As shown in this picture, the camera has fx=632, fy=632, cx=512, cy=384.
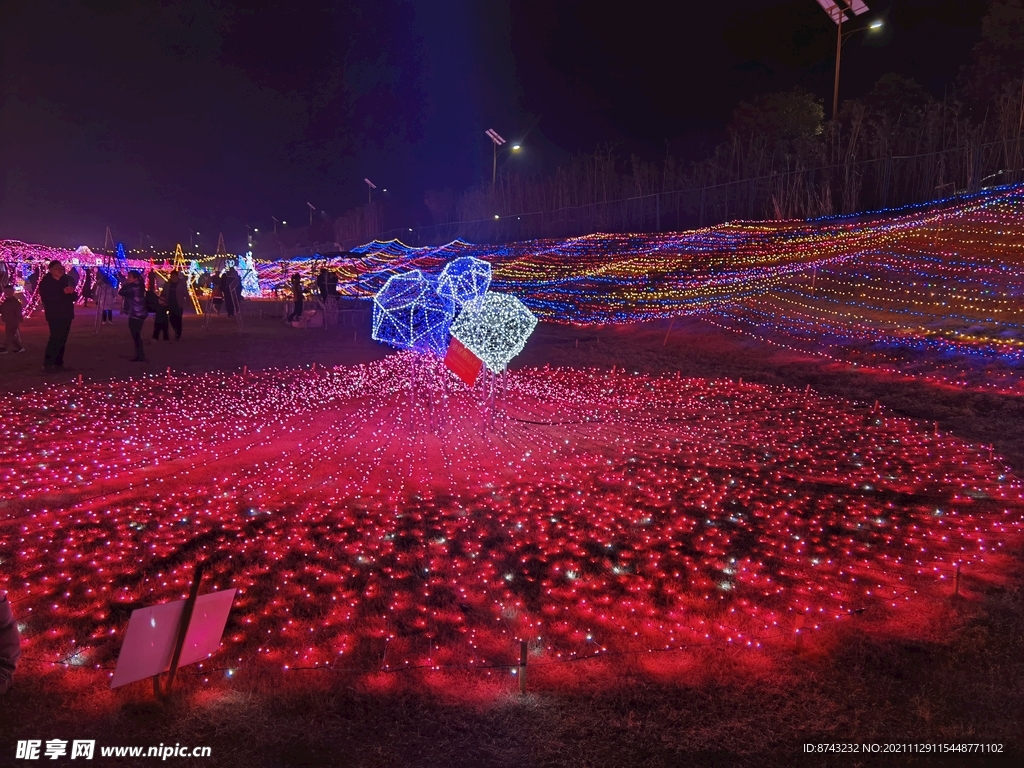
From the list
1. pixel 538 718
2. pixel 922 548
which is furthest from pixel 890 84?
pixel 538 718

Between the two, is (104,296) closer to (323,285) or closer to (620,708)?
(323,285)

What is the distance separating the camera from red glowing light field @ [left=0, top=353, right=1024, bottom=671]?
312 centimetres

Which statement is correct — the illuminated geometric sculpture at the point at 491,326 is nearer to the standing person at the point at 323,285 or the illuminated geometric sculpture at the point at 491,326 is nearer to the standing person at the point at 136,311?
the standing person at the point at 136,311

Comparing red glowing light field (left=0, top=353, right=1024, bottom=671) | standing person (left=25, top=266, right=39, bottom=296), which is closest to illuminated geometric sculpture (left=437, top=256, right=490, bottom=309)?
red glowing light field (left=0, top=353, right=1024, bottom=671)

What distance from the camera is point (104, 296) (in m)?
16.0

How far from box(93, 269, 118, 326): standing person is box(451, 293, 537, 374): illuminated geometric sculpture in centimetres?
1199

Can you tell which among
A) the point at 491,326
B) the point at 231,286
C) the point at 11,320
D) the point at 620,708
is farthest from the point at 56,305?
the point at 620,708

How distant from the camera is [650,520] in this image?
4.46 metres

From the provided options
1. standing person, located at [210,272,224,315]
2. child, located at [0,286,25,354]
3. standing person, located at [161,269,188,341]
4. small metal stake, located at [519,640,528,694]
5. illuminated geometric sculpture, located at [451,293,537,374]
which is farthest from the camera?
standing person, located at [210,272,224,315]

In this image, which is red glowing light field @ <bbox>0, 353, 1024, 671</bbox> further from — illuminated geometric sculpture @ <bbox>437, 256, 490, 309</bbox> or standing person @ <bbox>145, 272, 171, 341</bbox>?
standing person @ <bbox>145, 272, 171, 341</bbox>

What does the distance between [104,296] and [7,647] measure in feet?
53.7

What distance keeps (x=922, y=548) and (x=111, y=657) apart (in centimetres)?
458

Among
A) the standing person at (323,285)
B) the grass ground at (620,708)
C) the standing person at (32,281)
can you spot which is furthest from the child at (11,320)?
the standing person at (32,281)

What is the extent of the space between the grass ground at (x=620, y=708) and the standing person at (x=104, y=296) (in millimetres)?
14533
